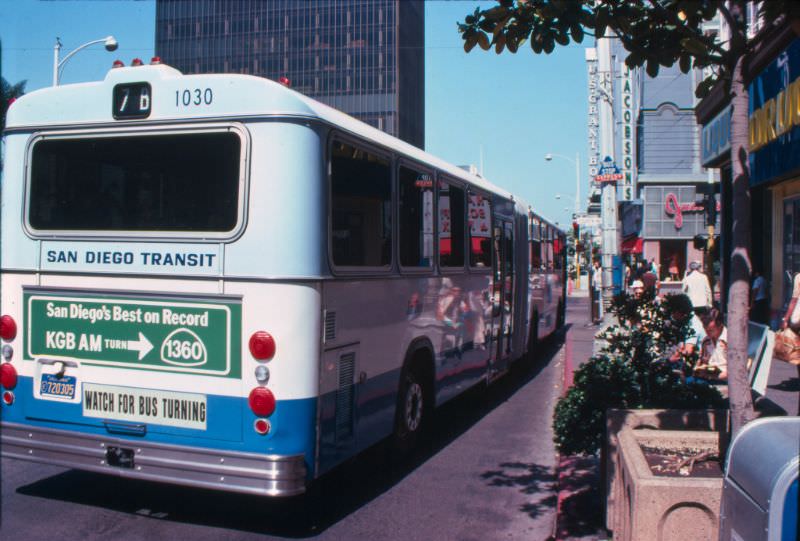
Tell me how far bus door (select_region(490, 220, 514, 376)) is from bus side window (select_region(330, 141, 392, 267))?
4320mm

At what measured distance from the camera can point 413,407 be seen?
7492mm

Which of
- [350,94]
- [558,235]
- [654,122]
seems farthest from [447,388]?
[350,94]

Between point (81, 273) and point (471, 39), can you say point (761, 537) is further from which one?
point (81, 273)

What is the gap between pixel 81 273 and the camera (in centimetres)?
566

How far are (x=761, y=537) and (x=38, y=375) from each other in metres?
4.93

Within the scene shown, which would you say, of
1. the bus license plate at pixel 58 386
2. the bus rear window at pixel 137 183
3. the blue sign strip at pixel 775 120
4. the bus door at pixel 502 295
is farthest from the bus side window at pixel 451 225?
the blue sign strip at pixel 775 120

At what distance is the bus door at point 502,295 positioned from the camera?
10.8m

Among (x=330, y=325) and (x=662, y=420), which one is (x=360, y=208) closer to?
(x=330, y=325)

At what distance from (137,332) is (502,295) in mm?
6719

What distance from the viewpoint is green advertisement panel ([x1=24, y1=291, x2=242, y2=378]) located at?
17.1 feet

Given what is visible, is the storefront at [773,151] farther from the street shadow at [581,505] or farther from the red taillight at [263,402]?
the red taillight at [263,402]

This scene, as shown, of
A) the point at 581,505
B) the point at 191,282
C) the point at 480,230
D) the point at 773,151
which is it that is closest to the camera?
the point at 191,282

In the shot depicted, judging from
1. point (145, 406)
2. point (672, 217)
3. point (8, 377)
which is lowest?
point (145, 406)

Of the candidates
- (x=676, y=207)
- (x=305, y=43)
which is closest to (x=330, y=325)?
(x=676, y=207)
